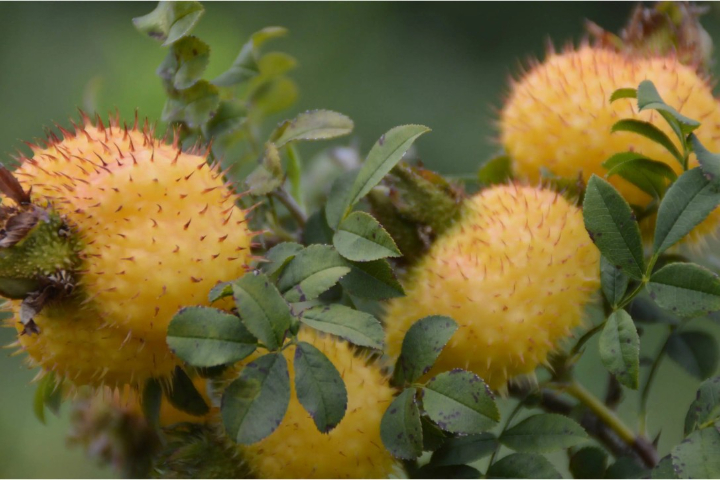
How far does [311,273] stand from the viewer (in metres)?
0.64

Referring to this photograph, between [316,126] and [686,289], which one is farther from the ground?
[316,126]

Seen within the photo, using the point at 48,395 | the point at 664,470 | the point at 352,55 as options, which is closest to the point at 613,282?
the point at 664,470

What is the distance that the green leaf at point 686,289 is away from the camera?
62 cm

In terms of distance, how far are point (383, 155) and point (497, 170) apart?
24 cm

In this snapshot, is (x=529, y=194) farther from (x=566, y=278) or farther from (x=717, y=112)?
(x=717, y=112)

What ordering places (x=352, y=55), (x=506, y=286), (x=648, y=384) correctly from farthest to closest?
(x=352, y=55)
(x=648, y=384)
(x=506, y=286)

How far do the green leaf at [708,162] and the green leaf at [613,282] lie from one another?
0.10 meters

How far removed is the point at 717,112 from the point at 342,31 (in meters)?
1.96

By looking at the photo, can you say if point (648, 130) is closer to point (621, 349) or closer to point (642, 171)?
point (642, 171)

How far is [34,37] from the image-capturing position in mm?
2396

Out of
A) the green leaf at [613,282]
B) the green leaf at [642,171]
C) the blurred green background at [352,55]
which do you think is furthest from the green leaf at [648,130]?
the blurred green background at [352,55]

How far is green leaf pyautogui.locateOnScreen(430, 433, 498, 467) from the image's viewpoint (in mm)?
671

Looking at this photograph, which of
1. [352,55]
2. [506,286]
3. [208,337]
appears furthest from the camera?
[352,55]

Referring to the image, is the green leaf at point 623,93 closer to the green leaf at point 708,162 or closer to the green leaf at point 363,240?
the green leaf at point 708,162
